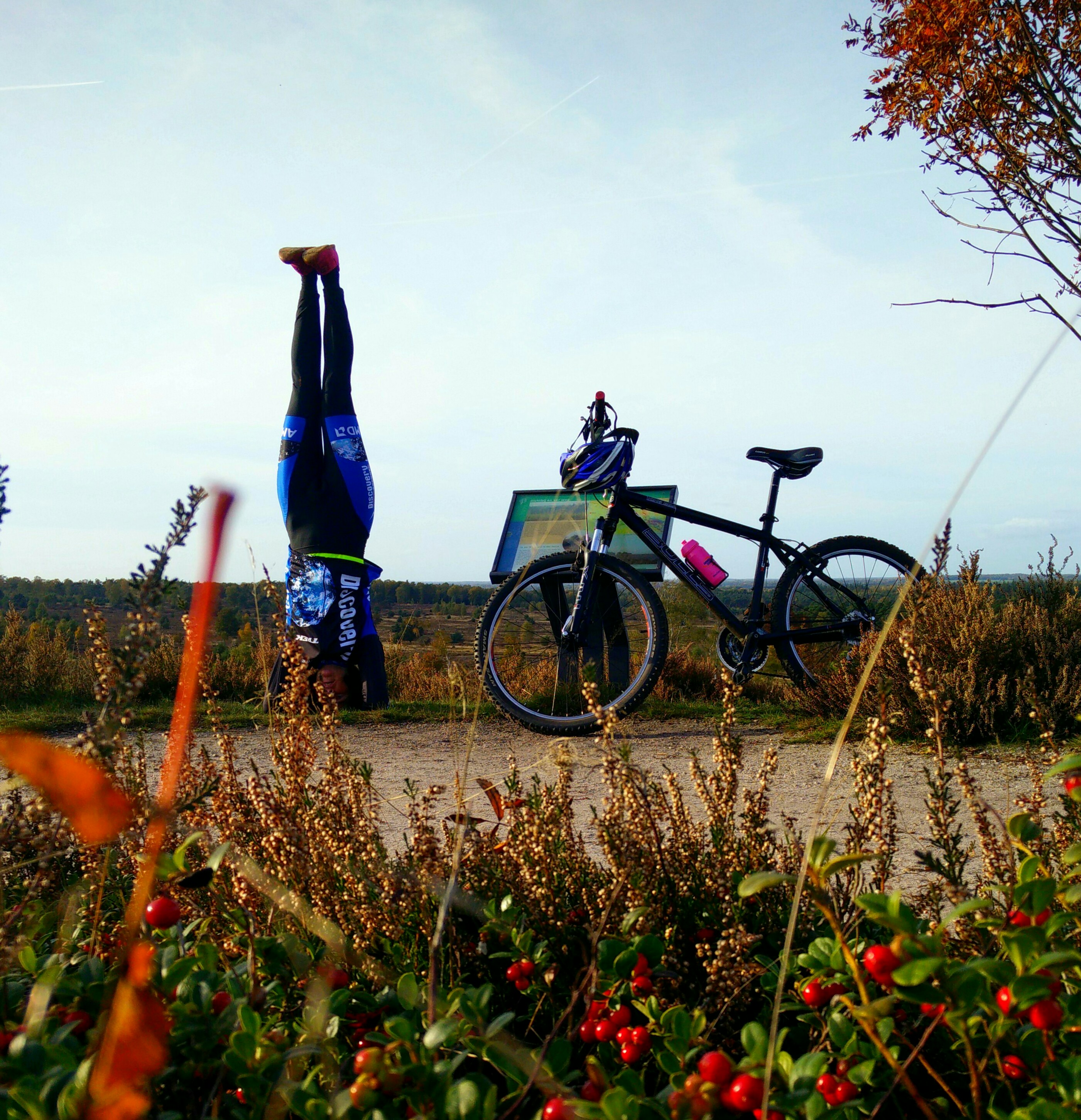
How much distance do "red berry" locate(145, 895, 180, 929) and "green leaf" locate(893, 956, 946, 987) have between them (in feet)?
2.80

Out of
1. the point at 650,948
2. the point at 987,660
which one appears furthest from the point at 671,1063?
the point at 987,660

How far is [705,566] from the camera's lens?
17.8 feet

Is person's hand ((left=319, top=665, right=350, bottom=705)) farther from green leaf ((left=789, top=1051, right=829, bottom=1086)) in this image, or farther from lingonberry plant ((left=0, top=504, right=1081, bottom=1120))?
green leaf ((left=789, top=1051, right=829, bottom=1086))

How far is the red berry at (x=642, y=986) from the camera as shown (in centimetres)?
117

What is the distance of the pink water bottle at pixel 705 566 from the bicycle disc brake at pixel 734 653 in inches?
12.9

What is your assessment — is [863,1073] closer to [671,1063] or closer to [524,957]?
[671,1063]

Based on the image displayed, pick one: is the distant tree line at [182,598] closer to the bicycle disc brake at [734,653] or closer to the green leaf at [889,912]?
the green leaf at [889,912]

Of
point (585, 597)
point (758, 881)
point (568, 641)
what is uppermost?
point (585, 597)

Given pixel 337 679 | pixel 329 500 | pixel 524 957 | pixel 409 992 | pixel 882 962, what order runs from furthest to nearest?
1. pixel 329 500
2. pixel 337 679
3. pixel 524 957
4. pixel 409 992
5. pixel 882 962

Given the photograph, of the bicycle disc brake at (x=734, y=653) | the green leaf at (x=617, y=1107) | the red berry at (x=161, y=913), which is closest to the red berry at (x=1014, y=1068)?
the green leaf at (x=617, y=1107)

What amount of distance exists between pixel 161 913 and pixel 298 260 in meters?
5.80

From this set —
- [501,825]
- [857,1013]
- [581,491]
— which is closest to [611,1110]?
[857,1013]

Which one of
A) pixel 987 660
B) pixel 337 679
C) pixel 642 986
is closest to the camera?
pixel 642 986

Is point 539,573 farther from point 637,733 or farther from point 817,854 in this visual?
point 817,854
